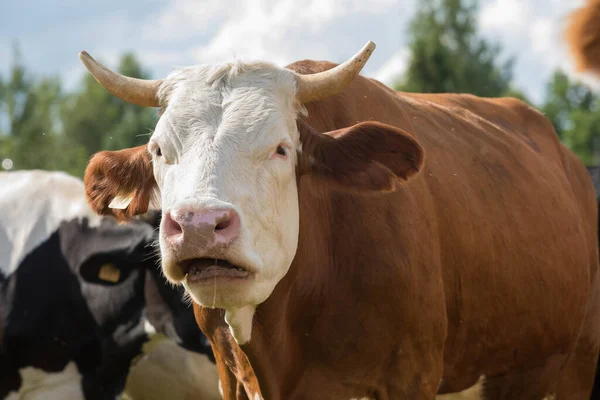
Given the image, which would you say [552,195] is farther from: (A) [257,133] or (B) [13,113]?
(B) [13,113]

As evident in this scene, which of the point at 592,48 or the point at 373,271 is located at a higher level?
the point at 592,48

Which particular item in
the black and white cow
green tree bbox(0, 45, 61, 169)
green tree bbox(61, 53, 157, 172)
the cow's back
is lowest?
green tree bbox(61, 53, 157, 172)

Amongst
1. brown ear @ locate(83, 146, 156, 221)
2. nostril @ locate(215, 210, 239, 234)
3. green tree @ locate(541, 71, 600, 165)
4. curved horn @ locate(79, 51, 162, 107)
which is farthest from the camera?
green tree @ locate(541, 71, 600, 165)

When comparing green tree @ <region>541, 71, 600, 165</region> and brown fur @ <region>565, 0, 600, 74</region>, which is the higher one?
brown fur @ <region>565, 0, 600, 74</region>

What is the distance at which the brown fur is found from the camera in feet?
24.7

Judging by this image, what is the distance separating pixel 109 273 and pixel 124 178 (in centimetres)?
297

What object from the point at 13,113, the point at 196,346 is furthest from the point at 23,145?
the point at 196,346

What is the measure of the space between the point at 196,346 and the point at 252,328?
2.91 m

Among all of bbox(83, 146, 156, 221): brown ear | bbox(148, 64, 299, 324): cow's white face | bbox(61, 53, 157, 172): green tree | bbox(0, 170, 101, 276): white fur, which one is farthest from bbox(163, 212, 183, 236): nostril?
bbox(61, 53, 157, 172): green tree

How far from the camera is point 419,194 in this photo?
479cm

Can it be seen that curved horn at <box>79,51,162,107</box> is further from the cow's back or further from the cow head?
the cow's back

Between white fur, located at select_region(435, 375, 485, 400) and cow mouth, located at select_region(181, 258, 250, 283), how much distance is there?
207 cm

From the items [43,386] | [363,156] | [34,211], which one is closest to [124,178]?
[363,156]

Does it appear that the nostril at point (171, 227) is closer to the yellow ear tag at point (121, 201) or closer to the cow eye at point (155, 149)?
the cow eye at point (155, 149)
